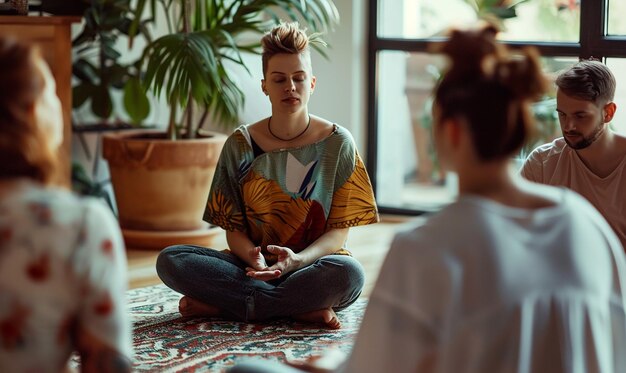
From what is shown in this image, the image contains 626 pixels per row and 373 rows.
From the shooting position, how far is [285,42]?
279 cm

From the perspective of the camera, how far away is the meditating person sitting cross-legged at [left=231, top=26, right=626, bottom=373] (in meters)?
1.31

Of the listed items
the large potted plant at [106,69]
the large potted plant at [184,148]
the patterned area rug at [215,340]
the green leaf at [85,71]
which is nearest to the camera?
the patterned area rug at [215,340]

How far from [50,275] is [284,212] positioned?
5.03 feet

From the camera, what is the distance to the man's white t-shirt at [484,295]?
51.4 inches

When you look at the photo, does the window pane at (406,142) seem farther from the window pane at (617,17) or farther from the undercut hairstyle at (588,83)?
the undercut hairstyle at (588,83)

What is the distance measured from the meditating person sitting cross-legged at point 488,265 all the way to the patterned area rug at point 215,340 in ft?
3.90

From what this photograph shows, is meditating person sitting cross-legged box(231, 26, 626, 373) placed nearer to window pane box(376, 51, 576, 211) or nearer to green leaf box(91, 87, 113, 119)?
green leaf box(91, 87, 113, 119)

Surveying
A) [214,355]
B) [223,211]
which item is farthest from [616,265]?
[223,211]

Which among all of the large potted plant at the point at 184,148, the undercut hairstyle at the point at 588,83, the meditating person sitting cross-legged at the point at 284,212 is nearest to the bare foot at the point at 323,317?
the meditating person sitting cross-legged at the point at 284,212

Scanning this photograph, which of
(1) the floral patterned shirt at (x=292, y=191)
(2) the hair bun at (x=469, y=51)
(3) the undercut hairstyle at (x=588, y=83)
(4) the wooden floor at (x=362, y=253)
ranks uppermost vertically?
(2) the hair bun at (x=469, y=51)

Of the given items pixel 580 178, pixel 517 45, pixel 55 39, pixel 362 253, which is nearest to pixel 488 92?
pixel 580 178

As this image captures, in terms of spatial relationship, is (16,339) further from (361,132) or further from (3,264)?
(361,132)

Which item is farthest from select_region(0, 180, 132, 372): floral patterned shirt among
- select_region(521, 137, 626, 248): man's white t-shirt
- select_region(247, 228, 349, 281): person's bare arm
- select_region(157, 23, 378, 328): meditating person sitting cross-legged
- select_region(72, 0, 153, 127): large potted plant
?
select_region(72, 0, 153, 127): large potted plant

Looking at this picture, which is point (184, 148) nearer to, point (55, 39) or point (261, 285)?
point (55, 39)
